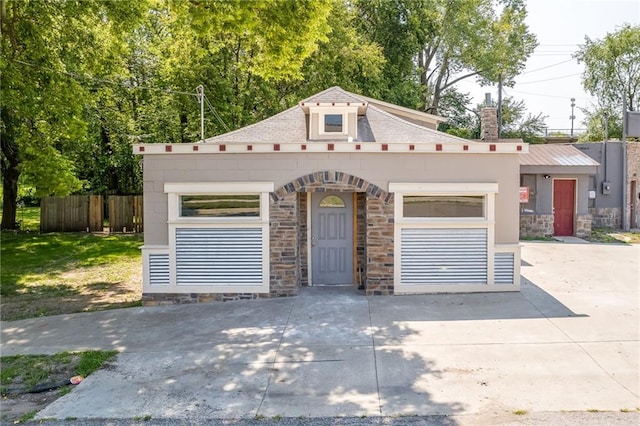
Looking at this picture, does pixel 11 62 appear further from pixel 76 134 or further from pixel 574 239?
pixel 574 239

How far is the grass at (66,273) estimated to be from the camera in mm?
9805

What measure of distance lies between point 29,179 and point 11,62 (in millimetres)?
7261

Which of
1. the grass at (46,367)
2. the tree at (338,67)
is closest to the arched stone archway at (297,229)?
the grass at (46,367)

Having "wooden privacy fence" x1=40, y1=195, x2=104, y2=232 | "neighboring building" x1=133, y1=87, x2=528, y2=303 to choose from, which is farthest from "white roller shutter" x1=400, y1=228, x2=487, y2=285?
"wooden privacy fence" x1=40, y1=195, x2=104, y2=232

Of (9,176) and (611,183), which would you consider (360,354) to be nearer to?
(611,183)

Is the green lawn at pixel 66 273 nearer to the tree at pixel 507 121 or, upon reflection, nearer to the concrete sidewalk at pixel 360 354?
the concrete sidewalk at pixel 360 354

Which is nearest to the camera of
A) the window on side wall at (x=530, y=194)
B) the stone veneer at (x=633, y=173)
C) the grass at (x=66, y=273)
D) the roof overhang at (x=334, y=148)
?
the roof overhang at (x=334, y=148)

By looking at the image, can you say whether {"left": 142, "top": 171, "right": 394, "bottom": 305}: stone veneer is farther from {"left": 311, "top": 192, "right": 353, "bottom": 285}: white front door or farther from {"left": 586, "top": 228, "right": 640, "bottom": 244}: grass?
{"left": 586, "top": 228, "right": 640, "bottom": 244}: grass

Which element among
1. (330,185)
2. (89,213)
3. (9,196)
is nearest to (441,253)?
(330,185)

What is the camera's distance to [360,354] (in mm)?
6520

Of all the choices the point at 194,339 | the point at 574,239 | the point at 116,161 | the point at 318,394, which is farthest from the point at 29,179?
the point at 574,239

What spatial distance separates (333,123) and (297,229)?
361cm

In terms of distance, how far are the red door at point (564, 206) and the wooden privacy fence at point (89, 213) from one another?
17.7m

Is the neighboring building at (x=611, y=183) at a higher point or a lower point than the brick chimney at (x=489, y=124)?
lower
